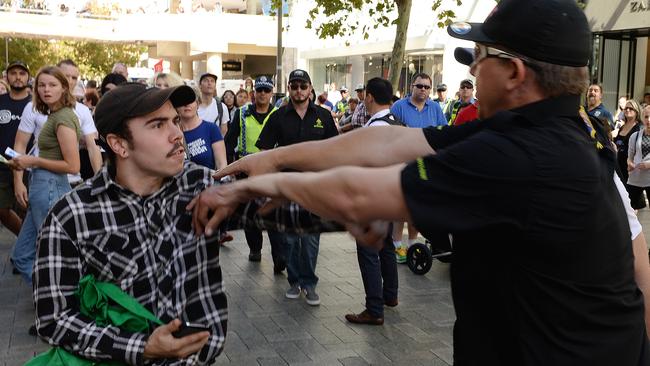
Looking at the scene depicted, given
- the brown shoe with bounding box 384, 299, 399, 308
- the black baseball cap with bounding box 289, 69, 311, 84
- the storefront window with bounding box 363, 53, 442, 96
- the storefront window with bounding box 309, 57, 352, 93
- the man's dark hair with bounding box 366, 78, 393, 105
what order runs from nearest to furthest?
the brown shoe with bounding box 384, 299, 399, 308
the man's dark hair with bounding box 366, 78, 393, 105
the black baseball cap with bounding box 289, 69, 311, 84
the storefront window with bounding box 363, 53, 442, 96
the storefront window with bounding box 309, 57, 352, 93

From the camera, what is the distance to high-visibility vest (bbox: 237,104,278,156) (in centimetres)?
880

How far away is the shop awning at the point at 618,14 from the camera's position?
722 inches

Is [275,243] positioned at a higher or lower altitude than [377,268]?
lower

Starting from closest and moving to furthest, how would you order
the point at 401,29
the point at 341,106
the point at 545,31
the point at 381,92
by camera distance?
the point at 545,31 → the point at 381,92 → the point at 401,29 → the point at 341,106

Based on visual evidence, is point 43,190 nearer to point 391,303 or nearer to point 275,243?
point 275,243

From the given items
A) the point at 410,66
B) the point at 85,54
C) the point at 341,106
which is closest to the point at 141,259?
the point at 341,106

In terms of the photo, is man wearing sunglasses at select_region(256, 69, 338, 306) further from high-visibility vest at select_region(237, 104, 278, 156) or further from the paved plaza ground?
high-visibility vest at select_region(237, 104, 278, 156)

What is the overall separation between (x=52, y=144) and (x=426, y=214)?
→ 5305mm

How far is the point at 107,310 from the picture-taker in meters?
2.49

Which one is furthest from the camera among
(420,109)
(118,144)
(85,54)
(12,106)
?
(85,54)

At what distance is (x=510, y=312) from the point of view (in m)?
1.92

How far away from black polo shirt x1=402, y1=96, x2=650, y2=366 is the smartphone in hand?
861 millimetres

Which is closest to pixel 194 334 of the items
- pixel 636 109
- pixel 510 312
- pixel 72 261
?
pixel 72 261

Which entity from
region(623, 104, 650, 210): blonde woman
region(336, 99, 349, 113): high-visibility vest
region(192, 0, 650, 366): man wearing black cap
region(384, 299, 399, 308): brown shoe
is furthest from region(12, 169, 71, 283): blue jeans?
region(336, 99, 349, 113): high-visibility vest
